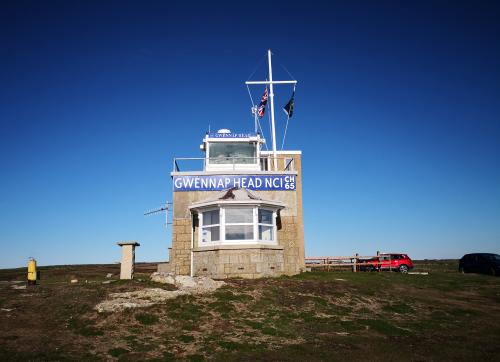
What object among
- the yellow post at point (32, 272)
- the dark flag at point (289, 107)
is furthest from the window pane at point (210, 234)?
the dark flag at point (289, 107)

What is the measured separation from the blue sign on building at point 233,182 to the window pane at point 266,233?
3.09m

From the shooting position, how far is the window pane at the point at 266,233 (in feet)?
70.5

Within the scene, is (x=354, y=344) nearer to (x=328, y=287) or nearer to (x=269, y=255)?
(x=328, y=287)

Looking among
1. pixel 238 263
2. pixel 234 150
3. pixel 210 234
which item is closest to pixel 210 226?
pixel 210 234

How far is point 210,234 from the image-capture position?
21469 millimetres

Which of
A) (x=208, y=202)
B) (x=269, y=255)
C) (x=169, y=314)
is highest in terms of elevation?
(x=208, y=202)

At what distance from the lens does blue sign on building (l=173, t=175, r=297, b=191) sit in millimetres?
23547

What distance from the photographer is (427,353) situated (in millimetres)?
11070

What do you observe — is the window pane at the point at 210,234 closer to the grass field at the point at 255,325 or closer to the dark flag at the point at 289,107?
the grass field at the point at 255,325

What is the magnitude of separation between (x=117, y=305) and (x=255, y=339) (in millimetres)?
5098

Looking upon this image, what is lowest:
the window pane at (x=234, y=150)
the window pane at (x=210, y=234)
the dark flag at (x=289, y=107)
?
the window pane at (x=210, y=234)

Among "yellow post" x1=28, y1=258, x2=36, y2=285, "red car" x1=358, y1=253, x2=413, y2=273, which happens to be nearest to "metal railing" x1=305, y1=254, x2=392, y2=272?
"red car" x1=358, y1=253, x2=413, y2=273

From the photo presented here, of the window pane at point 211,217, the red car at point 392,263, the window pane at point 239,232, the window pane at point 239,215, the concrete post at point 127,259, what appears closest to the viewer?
the concrete post at point 127,259

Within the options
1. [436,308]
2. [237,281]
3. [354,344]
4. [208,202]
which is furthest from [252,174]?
[354,344]
